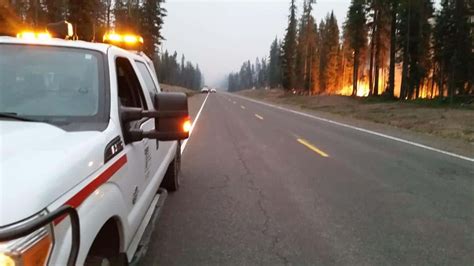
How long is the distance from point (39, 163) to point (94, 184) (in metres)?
0.45

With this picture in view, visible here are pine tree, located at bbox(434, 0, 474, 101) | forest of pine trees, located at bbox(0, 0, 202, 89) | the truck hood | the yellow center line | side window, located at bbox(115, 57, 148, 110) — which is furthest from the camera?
pine tree, located at bbox(434, 0, 474, 101)

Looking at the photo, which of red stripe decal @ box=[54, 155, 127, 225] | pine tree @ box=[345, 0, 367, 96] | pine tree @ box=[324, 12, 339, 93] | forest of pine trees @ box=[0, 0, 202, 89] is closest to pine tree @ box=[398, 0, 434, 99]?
pine tree @ box=[345, 0, 367, 96]

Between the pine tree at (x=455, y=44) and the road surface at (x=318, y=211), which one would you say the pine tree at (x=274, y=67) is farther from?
the road surface at (x=318, y=211)

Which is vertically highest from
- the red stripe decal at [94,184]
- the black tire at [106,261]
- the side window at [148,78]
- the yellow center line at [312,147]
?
the side window at [148,78]

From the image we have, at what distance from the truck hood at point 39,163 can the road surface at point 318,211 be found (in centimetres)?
188

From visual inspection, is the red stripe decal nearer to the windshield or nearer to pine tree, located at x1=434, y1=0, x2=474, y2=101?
the windshield

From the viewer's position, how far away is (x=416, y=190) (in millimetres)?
7281

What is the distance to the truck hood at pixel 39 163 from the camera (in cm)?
191

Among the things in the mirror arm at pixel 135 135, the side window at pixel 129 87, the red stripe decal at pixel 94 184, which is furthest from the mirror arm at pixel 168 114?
the side window at pixel 129 87

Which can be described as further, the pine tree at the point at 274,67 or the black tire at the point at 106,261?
the pine tree at the point at 274,67

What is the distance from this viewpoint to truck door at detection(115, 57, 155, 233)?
351 cm

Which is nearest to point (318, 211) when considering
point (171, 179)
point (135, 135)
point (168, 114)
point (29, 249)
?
point (171, 179)

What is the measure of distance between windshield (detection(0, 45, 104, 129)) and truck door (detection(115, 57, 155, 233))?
0.89 feet

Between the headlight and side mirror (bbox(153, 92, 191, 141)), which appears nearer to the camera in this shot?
the headlight
